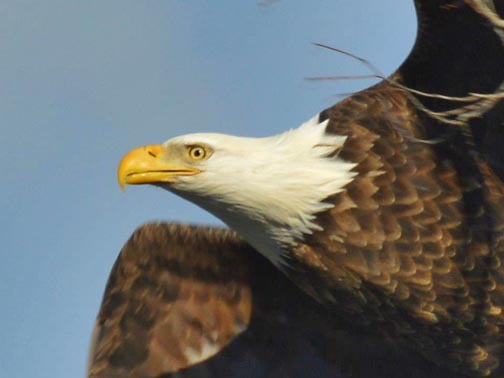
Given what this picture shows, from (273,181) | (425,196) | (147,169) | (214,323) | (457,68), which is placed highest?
(457,68)

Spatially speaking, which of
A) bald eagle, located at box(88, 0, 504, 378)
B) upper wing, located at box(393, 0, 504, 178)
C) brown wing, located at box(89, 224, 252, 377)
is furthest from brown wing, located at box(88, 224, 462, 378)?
upper wing, located at box(393, 0, 504, 178)

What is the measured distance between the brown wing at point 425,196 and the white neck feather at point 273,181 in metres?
0.08

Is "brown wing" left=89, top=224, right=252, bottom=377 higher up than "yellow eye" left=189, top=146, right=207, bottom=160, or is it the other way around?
"yellow eye" left=189, top=146, right=207, bottom=160

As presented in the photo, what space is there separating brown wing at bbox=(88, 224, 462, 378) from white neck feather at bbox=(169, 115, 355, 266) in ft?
3.14

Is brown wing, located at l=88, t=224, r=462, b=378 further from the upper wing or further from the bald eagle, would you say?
the upper wing

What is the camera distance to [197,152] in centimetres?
700

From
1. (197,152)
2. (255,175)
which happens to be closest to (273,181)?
(255,175)

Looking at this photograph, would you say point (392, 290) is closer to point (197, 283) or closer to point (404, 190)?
point (404, 190)

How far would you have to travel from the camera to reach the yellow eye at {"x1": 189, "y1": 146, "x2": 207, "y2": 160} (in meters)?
6.98

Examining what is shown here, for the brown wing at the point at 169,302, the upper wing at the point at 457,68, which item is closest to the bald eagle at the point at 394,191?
the upper wing at the point at 457,68

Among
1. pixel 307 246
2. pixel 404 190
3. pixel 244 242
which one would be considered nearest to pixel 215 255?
pixel 244 242

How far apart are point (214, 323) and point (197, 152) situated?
170 cm

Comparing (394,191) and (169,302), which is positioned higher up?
(394,191)

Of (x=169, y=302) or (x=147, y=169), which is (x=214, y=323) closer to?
(x=169, y=302)
